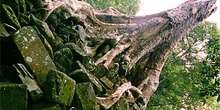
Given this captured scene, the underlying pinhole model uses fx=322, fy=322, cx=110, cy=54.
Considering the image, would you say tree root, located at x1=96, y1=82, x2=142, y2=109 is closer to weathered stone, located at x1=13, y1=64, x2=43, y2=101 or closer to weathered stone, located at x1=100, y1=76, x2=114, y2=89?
weathered stone, located at x1=100, y1=76, x2=114, y2=89

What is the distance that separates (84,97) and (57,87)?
379 millimetres

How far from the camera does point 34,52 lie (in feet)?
8.20

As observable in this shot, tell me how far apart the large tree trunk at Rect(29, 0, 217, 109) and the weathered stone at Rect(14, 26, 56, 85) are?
40.2 inches

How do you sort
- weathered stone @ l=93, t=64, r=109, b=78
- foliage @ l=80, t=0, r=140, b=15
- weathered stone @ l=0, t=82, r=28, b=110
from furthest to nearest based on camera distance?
foliage @ l=80, t=0, r=140, b=15
weathered stone @ l=93, t=64, r=109, b=78
weathered stone @ l=0, t=82, r=28, b=110

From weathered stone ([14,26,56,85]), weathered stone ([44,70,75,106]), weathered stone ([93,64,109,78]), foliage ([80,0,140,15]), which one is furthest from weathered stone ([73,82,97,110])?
foliage ([80,0,140,15])

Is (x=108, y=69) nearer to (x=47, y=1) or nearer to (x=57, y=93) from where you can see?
(x=47, y=1)

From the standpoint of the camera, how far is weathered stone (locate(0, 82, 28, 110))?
A: 1.90 metres

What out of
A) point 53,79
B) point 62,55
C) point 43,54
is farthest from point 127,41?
point 53,79

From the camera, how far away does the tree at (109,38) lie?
9.39 ft

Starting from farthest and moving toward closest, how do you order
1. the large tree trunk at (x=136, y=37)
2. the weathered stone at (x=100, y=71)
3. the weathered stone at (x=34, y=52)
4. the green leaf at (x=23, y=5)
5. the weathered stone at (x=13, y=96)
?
the large tree trunk at (x=136, y=37) → the weathered stone at (x=100, y=71) → the green leaf at (x=23, y=5) → the weathered stone at (x=34, y=52) → the weathered stone at (x=13, y=96)

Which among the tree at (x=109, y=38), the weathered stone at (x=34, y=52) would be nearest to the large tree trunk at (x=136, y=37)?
the tree at (x=109, y=38)

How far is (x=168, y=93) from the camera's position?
8.20 metres

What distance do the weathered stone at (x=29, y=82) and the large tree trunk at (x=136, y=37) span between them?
1.37m

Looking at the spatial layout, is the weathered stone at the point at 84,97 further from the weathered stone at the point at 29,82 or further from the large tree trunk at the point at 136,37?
the large tree trunk at the point at 136,37
